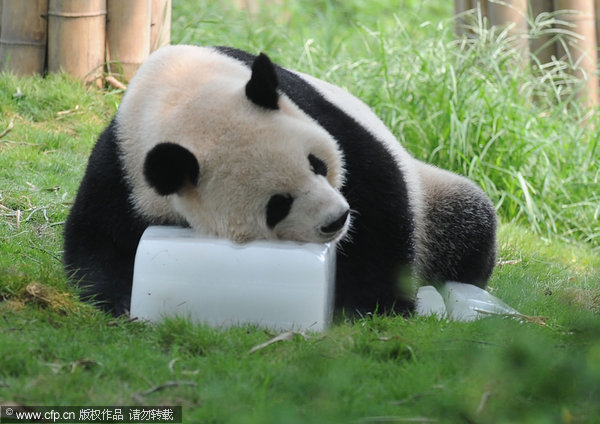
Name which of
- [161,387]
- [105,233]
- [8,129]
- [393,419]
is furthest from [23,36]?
[393,419]

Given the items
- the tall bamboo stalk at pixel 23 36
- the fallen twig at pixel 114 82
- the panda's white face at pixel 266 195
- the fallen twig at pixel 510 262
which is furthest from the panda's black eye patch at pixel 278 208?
the tall bamboo stalk at pixel 23 36

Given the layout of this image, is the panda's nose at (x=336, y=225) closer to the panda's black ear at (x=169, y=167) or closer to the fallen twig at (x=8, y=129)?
the panda's black ear at (x=169, y=167)

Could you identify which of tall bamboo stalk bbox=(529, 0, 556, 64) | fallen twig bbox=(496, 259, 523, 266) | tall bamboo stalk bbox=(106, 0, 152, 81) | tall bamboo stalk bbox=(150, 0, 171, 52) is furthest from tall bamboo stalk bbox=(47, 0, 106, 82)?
tall bamboo stalk bbox=(529, 0, 556, 64)

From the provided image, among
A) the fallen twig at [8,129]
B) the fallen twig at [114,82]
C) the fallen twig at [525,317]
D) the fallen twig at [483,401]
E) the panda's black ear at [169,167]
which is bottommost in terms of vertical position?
the fallen twig at [8,129]

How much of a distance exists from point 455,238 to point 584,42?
148 inches

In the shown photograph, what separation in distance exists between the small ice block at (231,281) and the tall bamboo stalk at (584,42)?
4.76 m

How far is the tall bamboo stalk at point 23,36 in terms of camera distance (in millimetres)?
6270

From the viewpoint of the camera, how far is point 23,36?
6320 mm

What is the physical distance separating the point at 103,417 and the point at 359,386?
2.47 feet

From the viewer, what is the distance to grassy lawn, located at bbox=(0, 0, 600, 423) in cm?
244

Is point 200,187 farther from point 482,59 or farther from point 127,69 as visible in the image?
point 482,59

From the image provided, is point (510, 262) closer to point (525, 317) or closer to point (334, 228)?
point (525, 317)

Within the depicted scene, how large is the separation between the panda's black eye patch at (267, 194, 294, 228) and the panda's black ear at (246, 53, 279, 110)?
35cm

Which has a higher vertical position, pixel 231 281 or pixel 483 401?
pixel 483 401
